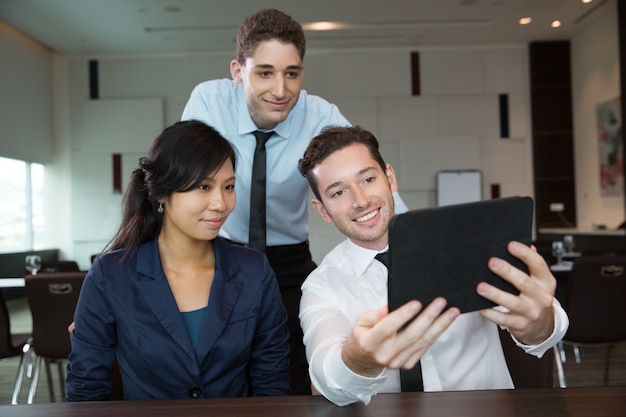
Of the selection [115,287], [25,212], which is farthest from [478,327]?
[25,212]

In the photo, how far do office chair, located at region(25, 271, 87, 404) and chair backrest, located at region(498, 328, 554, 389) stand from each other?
2.13 metres

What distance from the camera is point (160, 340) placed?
148cm

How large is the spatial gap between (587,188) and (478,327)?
8.41 m

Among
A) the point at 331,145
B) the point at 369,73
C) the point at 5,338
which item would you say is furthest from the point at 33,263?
the point at 369,73

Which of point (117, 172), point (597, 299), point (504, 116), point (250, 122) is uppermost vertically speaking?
point (504, 116)

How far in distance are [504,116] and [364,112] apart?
2.28 m

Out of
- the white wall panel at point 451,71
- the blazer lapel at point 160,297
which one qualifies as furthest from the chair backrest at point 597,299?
the white wall panel at point 451,71

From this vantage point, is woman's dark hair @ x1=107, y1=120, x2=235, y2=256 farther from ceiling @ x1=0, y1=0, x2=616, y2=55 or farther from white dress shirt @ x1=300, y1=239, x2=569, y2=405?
ceiling @ x1=0, y1=0, x2=616, y2=55

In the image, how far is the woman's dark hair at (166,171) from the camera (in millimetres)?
1598

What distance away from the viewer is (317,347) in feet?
3.82

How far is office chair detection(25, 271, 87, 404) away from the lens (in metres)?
2.94

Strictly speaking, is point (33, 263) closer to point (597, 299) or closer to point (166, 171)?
point (166, 171)

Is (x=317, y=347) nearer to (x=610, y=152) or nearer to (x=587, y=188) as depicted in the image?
(x=610, y=152)

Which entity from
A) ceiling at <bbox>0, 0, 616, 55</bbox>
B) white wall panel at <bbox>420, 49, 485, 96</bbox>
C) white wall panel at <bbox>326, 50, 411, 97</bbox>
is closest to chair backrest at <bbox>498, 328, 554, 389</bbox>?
ceiling at <bbox>0, 0, 616, 55</bbox>
